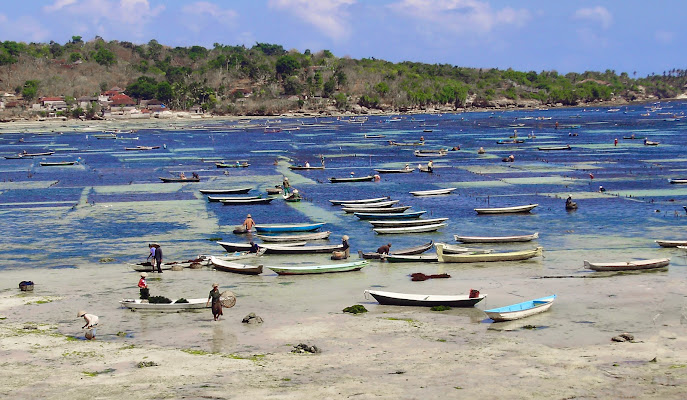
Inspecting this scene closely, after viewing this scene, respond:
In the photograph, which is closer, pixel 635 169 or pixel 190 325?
pixel 190 325

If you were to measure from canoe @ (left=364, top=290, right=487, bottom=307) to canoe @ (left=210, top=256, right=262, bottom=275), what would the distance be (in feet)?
27.9

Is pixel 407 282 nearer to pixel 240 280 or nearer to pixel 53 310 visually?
pixel 240 280

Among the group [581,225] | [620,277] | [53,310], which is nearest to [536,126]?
[581,225]

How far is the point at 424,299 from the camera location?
111 feet

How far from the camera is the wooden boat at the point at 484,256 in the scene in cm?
4319

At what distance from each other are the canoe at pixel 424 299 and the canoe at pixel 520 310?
1105mm

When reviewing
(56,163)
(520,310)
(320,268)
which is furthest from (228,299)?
(56,163)

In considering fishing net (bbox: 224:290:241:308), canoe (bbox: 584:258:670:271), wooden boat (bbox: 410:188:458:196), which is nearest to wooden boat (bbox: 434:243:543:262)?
canoe (bbox: 584:258:670:271)

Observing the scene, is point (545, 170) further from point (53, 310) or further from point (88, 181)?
point (53, 310)

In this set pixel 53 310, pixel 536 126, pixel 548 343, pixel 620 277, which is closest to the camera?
pixel 548 343

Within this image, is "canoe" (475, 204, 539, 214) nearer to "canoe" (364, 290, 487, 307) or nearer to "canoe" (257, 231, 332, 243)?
"canoe" (257, 231, 332, 243)

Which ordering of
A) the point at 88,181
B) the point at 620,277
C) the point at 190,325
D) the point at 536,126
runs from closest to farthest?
the point at 190,325
the point at 620,277
the point at 88,181
the point at 536,126

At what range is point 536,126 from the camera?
188m

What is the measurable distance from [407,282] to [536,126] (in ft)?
509
